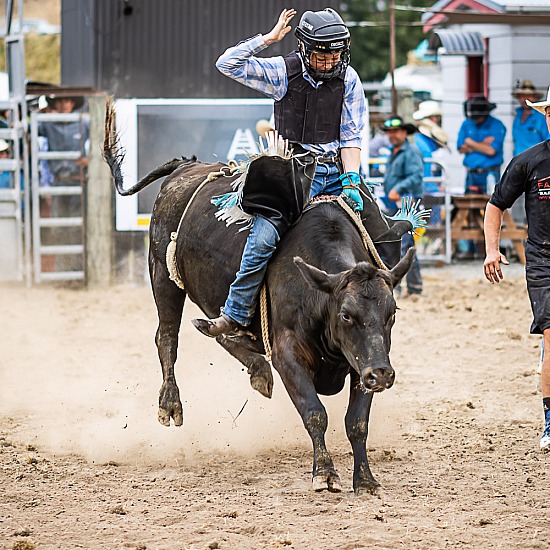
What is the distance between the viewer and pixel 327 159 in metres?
5.27

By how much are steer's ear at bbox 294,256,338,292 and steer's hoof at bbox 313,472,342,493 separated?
0.79 metres

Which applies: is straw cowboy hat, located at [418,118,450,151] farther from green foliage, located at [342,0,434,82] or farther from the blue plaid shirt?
green foliage, located at [342,0,434,82]

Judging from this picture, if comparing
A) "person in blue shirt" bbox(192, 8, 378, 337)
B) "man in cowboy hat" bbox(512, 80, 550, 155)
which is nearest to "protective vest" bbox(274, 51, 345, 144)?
"person in blue shirt" bbox(192, 8, 378, 337)

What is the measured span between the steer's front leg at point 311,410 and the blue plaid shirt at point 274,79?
1.17 m

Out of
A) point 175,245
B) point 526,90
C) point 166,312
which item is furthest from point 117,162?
point 526,90

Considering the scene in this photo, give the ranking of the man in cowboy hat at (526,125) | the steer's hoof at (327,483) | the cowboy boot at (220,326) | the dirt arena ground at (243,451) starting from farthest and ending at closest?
the man in cowboy hat at (526,125) → the cowboy boot at (220,326) → the steer's hoof at (327,483) → the dirt arena ground at (243,451)

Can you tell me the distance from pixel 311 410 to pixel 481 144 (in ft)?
31.7

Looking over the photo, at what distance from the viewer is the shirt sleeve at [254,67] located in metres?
5.12

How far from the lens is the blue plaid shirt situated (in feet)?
16.8

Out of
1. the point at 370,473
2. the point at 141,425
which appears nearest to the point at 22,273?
the point at 141,425

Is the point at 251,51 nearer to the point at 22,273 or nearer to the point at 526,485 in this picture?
the point at 526,485

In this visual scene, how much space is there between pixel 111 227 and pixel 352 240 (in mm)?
7357

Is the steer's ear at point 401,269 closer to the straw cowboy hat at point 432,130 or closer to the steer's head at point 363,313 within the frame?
the steer's head at point 363,313

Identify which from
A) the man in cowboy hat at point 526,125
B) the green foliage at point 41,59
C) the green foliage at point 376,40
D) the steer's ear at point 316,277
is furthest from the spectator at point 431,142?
the green foliage at point 376,40
